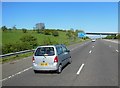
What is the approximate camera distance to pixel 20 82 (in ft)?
34.5

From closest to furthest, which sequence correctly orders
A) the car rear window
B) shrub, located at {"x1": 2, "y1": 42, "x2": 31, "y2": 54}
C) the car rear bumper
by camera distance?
1. the car rear bumper
2. the car rear window
3. shrub, located at {"x1": 2, "y1": 42, "x2": 31, "y2": 54}

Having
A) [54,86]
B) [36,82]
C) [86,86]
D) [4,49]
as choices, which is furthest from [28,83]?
[4,49]

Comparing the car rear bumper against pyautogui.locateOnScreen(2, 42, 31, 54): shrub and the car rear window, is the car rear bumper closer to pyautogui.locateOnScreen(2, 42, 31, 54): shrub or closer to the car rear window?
the car rear window

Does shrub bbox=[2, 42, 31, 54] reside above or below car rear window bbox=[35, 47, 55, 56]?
below

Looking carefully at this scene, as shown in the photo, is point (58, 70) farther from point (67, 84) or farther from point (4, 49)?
point (4, 49)

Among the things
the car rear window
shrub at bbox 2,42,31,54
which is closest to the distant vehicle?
the car rear window

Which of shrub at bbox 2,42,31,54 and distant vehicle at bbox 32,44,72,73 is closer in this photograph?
distant vehicle at bbox 32,44,72,73

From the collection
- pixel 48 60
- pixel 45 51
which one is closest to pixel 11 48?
pixel 45 51

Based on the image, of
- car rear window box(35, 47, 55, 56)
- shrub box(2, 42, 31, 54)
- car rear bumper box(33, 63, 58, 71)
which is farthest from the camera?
shrub box(2, 42, 31, 54)

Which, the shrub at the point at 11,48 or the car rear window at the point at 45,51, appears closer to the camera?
the car rear window at the point at 45,51

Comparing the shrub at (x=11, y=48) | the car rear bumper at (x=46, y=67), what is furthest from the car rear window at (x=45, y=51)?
the shrub at (x=11, y=48)

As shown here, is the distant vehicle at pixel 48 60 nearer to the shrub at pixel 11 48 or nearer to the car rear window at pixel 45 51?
the car rear window at pixel 45 51

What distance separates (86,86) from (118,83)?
4.87ft

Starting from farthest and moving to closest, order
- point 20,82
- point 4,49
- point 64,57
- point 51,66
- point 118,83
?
point 4,49, point 64,57, point 51,66, point 20,82, point 118,83
